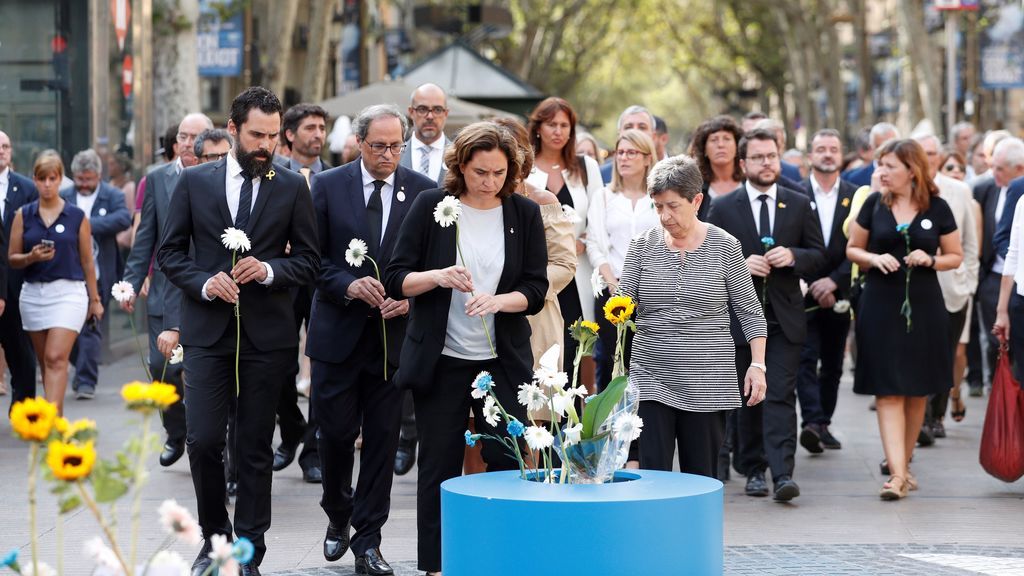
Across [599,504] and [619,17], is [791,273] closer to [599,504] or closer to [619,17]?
[599,504]

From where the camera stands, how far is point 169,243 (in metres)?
7.17

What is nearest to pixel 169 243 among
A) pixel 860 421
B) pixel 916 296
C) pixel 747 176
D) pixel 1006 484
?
pixel 747 176

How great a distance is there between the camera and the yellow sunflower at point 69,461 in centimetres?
349

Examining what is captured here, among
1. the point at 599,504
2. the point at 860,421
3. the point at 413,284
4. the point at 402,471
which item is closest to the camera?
the point at 599,504

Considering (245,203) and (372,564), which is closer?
(245,203)

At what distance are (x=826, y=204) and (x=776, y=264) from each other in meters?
2.17

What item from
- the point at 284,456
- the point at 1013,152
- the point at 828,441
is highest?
the point at 1013,152

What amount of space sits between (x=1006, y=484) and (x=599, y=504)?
18.1ft

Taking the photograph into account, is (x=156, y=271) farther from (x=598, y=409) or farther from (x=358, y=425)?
(x=598, y=409)

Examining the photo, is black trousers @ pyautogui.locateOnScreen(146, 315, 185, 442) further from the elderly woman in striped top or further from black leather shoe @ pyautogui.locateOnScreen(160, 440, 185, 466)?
the elderly woman in striped top

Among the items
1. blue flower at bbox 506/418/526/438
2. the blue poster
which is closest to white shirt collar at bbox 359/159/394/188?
blue flower at bbox 506/418/526/438

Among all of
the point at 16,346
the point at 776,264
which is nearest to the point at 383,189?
the point at 776,264

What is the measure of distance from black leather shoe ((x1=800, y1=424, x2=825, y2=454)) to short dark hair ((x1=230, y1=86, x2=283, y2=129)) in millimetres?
5510

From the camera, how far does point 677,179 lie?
24.3 feet
